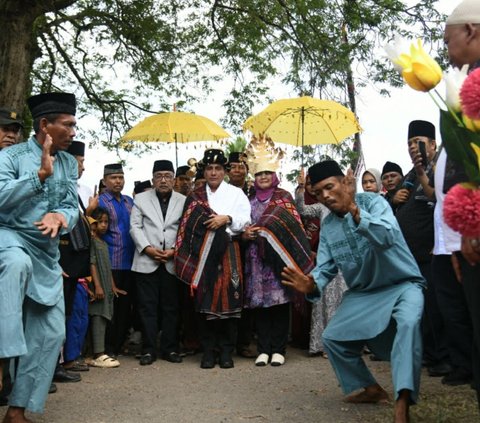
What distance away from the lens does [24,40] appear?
10.5 m

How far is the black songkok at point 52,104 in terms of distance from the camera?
4.91 m

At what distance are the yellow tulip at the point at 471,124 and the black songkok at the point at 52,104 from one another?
2.98 metres

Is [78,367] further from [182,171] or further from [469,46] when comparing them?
[469,46]

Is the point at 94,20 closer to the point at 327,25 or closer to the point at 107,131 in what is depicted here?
the point at 107,131

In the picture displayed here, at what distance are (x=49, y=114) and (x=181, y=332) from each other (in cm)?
392

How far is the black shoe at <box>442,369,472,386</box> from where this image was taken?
5.64 metres

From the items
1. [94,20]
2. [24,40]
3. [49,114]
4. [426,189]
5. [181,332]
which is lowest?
[181,332]

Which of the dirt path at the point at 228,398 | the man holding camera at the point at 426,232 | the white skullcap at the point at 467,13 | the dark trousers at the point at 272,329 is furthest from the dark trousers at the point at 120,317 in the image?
the white skullcap at the point at 467,13

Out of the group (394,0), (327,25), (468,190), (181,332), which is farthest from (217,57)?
(468,190)

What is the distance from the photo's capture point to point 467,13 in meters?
3.40

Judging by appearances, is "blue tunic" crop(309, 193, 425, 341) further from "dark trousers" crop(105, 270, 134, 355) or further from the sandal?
"dark trousers" crop(105, 270, 134, 355)

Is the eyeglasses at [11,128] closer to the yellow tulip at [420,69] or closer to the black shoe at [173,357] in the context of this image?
the black shoe at [173,357]

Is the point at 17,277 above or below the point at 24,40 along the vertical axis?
below

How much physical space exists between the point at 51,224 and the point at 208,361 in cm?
304
